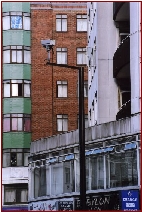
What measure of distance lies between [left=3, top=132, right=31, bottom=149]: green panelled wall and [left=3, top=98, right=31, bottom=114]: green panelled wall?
140 centimetres

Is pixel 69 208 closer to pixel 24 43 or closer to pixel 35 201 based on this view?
pixel 35 201

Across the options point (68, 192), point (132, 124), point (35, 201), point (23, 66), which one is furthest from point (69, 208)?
point (23, 66)

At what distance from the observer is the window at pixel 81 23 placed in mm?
44938

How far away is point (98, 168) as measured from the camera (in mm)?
25625

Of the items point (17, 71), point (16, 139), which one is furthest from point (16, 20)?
point (16, 139)

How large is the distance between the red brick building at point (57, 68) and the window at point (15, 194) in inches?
132

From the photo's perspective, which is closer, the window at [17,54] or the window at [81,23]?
the window at [17,54]

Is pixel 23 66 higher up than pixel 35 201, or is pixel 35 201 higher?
pixel 23 66

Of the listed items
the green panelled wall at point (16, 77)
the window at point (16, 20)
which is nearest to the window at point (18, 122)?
the green panelled wall at point (16, 77)

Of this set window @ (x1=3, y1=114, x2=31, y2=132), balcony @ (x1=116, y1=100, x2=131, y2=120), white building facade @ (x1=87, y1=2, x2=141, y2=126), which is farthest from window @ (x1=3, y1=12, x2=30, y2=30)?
balcony @ (x1=116, y1=100, x2=131, y2=120)

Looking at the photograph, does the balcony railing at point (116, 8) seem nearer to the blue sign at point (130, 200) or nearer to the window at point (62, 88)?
the blue sign at point (130, 200)

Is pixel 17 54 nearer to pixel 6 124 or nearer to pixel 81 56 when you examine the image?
pixel 81 56

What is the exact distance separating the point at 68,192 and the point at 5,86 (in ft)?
59.3

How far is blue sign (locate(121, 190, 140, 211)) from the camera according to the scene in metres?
20.4
